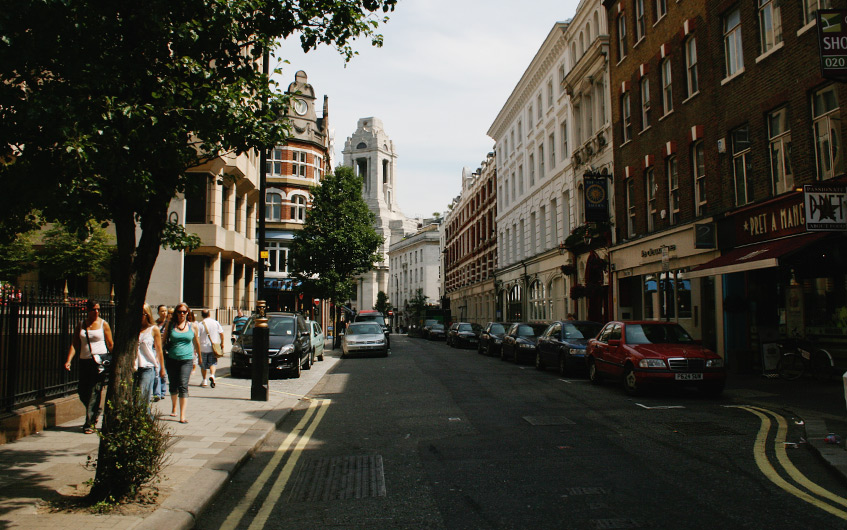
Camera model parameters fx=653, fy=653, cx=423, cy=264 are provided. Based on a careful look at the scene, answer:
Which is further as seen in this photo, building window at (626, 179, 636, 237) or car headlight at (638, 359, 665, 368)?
building window at (626, 179, 636, 237)

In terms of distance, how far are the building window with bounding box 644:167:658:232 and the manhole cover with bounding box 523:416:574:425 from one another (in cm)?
1551

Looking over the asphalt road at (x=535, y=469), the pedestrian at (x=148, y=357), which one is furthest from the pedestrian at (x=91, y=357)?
the asphalt road at (x=535, y=469)

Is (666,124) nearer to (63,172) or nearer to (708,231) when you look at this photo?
(708,231)

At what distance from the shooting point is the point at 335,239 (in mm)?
37594

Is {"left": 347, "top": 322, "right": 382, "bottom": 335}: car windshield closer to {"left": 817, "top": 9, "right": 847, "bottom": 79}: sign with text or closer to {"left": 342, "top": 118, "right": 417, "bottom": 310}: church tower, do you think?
{"left": 817, "top": 9, "right": 847, "bottom": 79}: sign with text

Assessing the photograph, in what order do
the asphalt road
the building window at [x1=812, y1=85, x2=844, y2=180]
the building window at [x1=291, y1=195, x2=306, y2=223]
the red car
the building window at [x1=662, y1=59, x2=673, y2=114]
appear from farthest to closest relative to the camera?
the building window at [x1=291, y1=195, x2=306, y2=223], the building window at [x1=662, y1=59, x2=673, y2=114], the building window at [x1=812, y1=85, x2=844, y2=180], the red car, the asphalt road

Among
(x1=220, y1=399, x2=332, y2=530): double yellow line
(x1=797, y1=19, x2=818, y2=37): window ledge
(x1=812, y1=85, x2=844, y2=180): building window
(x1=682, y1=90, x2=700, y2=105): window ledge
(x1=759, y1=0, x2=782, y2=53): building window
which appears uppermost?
(x1=759, y1=0, x2=782, y2=53): building window

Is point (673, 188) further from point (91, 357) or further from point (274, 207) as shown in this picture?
point (274, 207)

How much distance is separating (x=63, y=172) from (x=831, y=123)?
15.2 m

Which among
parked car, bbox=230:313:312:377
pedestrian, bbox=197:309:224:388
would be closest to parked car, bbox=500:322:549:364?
parked car, bbox=230:313:312:377

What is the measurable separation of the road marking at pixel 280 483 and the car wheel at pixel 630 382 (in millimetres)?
6462

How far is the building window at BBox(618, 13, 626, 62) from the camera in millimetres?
26812

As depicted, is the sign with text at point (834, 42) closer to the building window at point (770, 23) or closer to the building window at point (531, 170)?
the building window at point (770, 23)

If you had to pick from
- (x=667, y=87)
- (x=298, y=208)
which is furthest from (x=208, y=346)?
(x=298, y=208)
